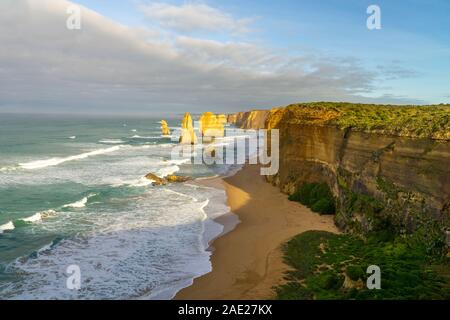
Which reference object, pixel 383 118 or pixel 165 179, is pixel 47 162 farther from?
pixel 383 118

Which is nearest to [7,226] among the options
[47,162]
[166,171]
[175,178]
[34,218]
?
[34,218]

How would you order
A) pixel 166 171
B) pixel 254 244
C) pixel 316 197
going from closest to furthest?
1. pixel 254 244
2. pixel 316 197
3. pixel 166 171

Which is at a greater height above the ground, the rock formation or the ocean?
the rock formation

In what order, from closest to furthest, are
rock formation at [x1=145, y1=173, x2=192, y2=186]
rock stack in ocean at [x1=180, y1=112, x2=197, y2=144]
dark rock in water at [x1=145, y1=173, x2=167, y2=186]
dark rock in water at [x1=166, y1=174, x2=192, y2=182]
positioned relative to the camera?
dark rock in water at [x1=145, y1=173, x2=167, y2=186]
rock formation at [x1=145, y1=173, x2=192, y2=186]
dark rock in water at [x1=166, y1=174, x2=192, y2=182]
rock stack in ocean at [x1=180, y1=112, x2=197, y2=144]

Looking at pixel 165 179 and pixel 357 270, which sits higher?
pixel 357 270

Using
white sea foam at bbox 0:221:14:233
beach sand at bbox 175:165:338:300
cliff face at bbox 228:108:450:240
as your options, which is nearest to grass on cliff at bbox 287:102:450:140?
cliff face at bbox 228:108:450:240

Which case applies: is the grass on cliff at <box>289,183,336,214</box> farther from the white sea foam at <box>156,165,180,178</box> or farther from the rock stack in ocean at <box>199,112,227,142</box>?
the rock stack in ocean at <box>199,112,227,142</box>

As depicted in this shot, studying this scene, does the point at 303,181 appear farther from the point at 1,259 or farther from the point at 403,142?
the point at 1,259
